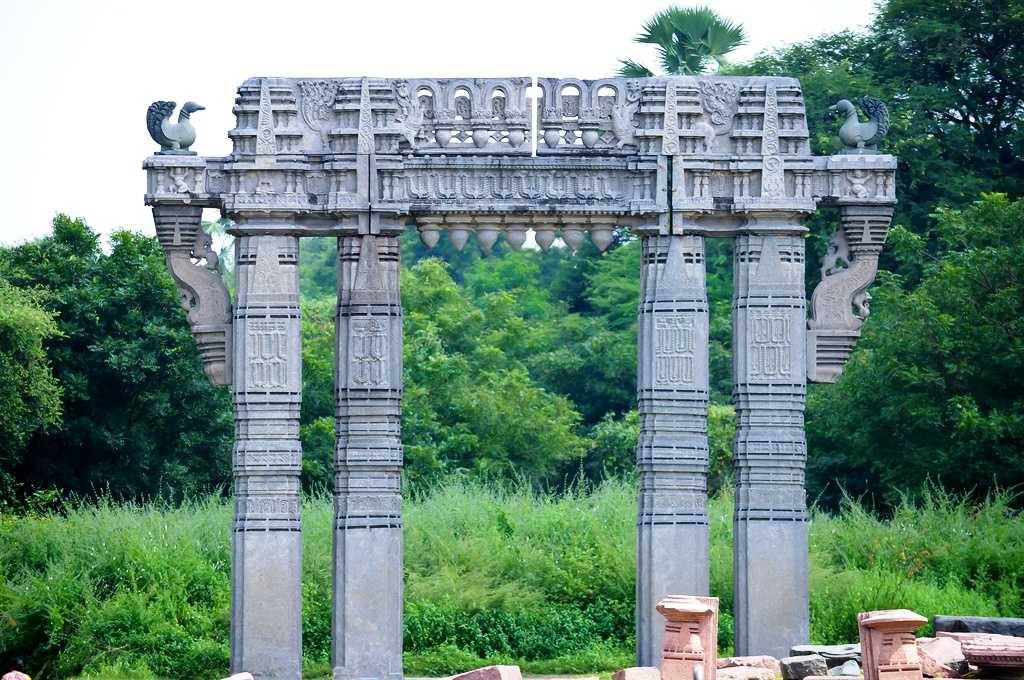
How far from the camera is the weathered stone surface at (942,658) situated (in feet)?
50.5

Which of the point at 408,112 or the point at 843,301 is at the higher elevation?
the point at 408,112

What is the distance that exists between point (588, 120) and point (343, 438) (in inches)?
133

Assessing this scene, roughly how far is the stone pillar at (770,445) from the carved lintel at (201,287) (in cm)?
434

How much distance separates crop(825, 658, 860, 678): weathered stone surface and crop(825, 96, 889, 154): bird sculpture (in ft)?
14.3

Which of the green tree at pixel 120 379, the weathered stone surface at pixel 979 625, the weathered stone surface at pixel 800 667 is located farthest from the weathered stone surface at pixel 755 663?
the green tree at pixel 120 379

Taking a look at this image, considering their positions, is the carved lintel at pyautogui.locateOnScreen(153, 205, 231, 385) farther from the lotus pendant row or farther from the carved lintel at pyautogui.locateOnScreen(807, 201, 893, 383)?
the carved lintel at pyautogui.locateOnScreen(807, 201, 893, 383)

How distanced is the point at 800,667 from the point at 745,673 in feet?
1.49

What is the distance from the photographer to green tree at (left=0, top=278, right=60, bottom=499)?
2381cm

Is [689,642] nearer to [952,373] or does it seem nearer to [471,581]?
[471,581]

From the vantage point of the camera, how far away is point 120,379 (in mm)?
26391

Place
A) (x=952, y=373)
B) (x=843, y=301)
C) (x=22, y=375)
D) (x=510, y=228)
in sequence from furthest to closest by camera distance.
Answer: (x=22, y=375), (x=952, y=373), (x=843, y=301), (x=510, y=228)

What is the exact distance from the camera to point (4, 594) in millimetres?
20391

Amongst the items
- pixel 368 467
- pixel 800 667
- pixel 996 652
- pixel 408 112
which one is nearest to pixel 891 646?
pixel 800 667

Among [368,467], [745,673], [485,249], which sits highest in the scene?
[485,249]
